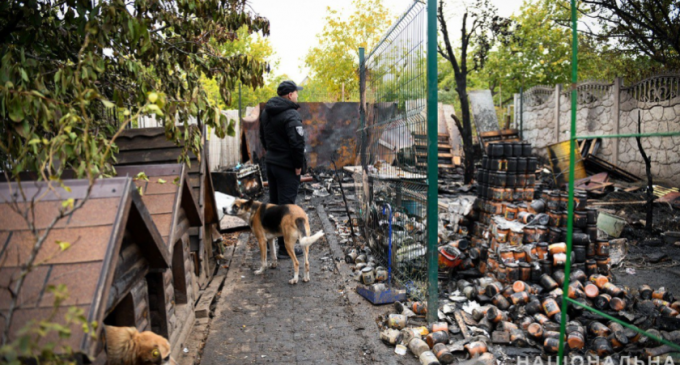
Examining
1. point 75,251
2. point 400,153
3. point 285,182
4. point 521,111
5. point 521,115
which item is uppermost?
point 521,111

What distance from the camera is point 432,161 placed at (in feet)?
14.3

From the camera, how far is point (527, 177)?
6.57 m

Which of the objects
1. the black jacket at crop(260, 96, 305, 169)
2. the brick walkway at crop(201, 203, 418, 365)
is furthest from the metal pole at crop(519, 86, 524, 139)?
the brick walkway at crop(201, 203, 418, 365)

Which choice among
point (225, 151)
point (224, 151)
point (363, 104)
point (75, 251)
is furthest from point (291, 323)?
point (225, 151)

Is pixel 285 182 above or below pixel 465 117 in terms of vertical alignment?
below

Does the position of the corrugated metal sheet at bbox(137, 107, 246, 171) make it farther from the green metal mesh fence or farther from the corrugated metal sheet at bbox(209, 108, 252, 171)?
the green metal mesh fence

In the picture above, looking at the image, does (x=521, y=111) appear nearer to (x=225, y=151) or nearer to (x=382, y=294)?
(x=225, y=151)

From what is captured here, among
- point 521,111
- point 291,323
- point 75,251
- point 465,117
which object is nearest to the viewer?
point 75,251

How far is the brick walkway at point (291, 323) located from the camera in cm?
409

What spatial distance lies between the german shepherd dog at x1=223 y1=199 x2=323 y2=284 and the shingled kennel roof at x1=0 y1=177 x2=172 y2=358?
3.55 meters

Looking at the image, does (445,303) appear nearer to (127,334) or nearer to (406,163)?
(406,163)

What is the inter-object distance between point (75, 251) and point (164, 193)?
75.6 inches

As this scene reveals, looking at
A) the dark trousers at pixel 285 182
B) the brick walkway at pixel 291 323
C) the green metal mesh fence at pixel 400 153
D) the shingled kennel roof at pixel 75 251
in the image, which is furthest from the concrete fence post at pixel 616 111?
the shingled kennel roof at pixel 75 251

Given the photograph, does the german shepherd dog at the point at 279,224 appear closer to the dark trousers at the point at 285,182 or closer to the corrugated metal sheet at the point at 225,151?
the dark trousers at the point at 285,182
